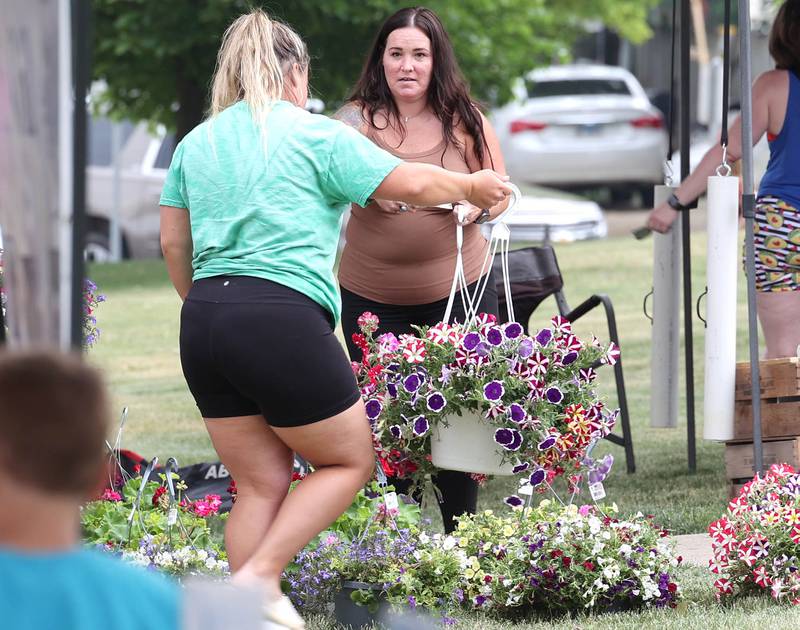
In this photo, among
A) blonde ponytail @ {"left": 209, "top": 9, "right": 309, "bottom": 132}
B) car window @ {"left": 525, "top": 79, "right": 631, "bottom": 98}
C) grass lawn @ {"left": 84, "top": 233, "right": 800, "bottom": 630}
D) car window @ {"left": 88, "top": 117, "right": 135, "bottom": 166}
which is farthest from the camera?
car window @ {"left": 525, "top": 79, "right": 631, "bottom": 98}

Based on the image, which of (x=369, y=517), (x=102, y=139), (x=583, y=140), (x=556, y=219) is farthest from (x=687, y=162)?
(x=583, y=140)

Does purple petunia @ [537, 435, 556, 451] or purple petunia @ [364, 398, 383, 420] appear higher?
purple petunia @ [364, 398, 383, 420]

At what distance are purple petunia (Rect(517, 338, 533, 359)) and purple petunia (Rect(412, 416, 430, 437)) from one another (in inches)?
12.4

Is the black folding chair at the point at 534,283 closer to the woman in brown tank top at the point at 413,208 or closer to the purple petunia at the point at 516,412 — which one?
the woman in brown tank top at the point at 413,208

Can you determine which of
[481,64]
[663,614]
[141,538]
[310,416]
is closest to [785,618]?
[663,614]

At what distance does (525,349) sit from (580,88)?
16.7 metres

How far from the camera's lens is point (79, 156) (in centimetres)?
221

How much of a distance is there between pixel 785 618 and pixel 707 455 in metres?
2.99

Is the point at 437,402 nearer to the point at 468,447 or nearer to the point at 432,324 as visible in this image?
the point at 468,447

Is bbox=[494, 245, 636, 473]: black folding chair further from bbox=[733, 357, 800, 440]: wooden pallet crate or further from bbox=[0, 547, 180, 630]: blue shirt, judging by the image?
bbox=[0, 547, 180, 630]: blue shirt

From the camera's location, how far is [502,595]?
4.13 metres

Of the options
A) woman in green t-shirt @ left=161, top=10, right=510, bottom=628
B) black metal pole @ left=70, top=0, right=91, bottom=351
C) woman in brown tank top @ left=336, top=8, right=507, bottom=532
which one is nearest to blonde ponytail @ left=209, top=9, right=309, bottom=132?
woman in green t-shirt @ left=161, top=10, right=510, bottom=628

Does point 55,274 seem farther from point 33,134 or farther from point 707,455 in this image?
point 707,455

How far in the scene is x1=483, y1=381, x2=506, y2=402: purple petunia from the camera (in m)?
3.92
